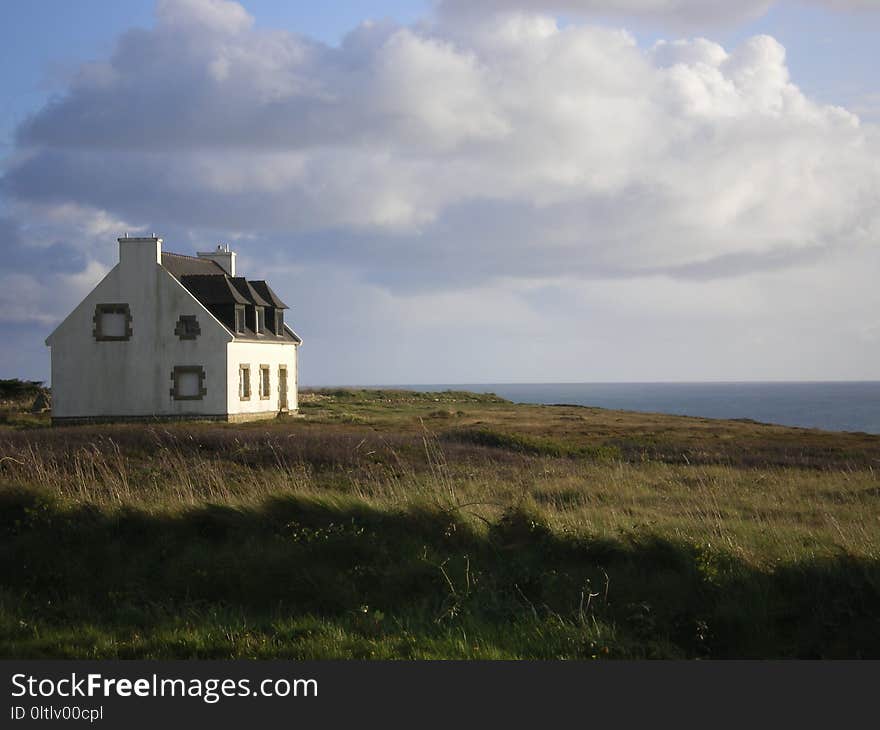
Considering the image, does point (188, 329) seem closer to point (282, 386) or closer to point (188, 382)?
point (188, 382)

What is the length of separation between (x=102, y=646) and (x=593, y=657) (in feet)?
15.3

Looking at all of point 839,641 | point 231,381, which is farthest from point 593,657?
point 231,381

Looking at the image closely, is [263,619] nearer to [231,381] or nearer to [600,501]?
[600,501]

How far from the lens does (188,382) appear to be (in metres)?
39.8

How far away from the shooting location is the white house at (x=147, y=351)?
39656 mm

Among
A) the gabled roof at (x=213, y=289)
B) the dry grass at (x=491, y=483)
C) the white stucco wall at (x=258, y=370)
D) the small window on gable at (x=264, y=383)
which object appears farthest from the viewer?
the small window on gable at (x=264, y=383)

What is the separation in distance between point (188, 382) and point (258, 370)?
413cm

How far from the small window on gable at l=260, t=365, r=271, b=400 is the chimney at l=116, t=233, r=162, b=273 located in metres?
7.39

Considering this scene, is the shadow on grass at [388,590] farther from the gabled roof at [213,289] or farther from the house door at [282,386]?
the house door at [282,386]

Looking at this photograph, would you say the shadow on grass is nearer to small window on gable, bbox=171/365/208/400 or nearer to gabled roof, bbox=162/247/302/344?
small window on gable, bbox=171/365/208/400

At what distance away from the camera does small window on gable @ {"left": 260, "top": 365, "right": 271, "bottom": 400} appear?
43438 millimetres

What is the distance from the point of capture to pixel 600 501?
13562mm

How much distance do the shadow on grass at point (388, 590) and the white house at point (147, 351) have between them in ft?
92.5

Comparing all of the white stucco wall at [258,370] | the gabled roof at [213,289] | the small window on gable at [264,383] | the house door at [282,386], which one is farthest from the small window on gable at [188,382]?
the house door at [282,386]
